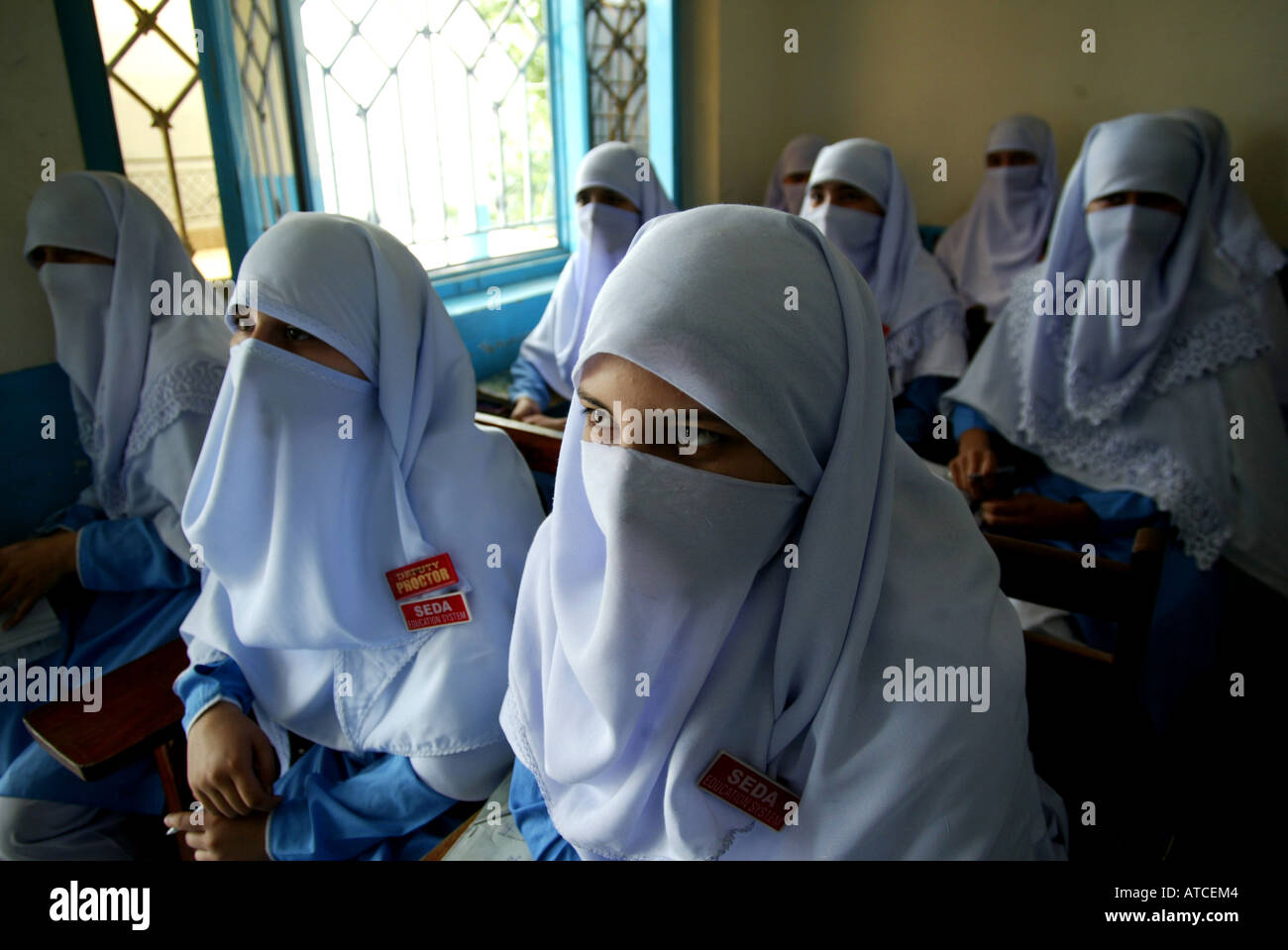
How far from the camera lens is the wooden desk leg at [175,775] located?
4.66 ft

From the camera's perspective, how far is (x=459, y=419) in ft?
4.65

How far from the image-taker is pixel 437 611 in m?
1.32

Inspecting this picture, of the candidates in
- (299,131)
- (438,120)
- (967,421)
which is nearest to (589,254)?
(438,120)

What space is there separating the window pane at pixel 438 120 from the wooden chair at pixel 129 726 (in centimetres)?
207

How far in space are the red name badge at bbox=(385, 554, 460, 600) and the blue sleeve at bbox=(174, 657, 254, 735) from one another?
0.38 m

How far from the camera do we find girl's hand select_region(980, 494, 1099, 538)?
207cm

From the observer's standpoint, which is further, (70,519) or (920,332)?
(920,332)

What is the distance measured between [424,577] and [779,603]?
0.68 metres

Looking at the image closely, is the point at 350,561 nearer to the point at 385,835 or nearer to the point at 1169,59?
the point at 385,835

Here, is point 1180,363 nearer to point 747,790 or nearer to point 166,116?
point 747,790

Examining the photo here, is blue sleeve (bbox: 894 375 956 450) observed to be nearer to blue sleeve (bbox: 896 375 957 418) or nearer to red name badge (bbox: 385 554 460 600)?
blue sleeve (bbox: 896 375 957 418)

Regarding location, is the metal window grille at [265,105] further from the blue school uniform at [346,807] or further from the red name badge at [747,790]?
the red name badge at [747,790]

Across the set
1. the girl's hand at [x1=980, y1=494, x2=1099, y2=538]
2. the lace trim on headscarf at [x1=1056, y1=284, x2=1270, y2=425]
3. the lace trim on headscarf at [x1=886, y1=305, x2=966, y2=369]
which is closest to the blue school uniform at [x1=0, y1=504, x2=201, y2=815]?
the girl's hand at [x1=980, y1=494, x2=1099, y2=538]

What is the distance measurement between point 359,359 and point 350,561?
351mm
